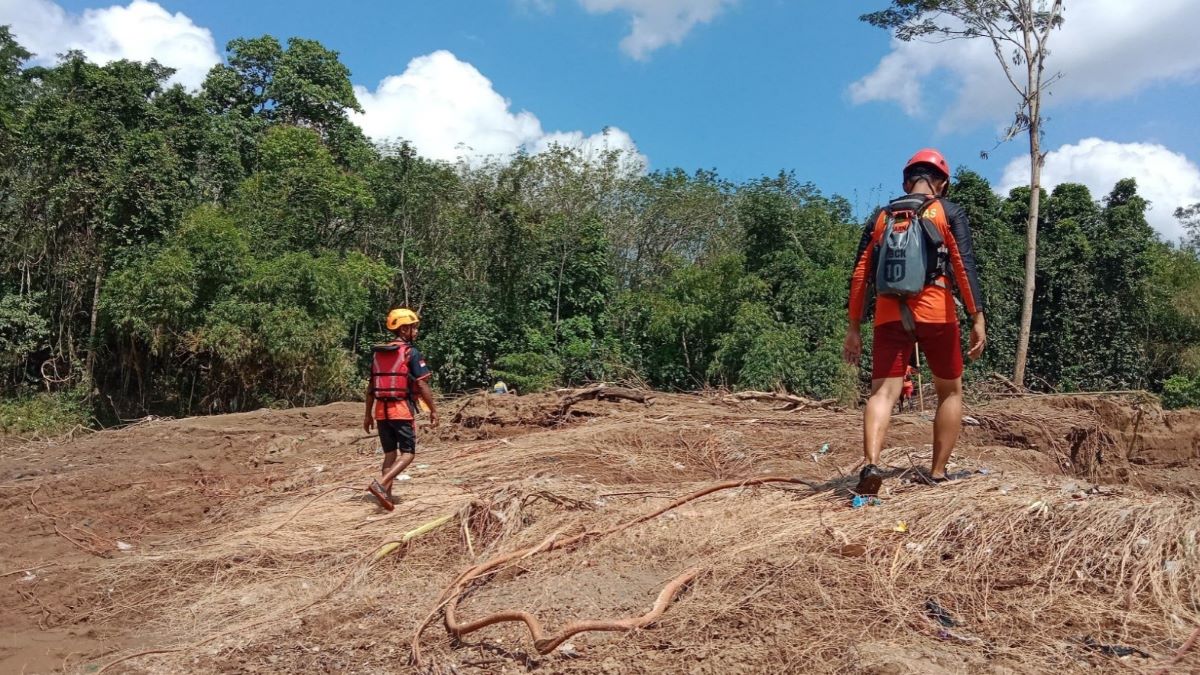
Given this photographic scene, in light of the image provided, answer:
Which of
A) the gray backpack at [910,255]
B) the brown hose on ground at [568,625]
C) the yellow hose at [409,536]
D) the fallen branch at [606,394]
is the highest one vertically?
the gray backpack at [910,255]

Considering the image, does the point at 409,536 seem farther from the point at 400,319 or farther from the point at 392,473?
the point at 400,319

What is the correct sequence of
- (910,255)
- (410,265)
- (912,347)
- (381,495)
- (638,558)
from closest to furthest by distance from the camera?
1. (638,558)
2. (910,255)
3. (912,347)
4. (381,495)
5. (410,265)

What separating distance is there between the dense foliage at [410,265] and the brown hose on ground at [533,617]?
10.6m

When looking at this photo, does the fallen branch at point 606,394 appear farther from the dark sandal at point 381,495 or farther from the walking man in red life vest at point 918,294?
the walking man in red life vest at point 918,294

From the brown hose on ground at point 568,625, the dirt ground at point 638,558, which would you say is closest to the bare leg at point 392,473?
the dirt ground at point 638,558

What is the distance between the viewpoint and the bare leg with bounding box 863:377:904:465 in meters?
4.16

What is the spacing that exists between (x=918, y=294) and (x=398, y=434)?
3663 mm

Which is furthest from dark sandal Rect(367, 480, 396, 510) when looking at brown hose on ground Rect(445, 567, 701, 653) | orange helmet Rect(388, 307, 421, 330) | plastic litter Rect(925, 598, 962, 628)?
plastic litter Rect(925, 598, 962, 628)

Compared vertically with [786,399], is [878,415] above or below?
above

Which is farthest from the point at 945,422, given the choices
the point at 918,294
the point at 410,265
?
the point at 410,265

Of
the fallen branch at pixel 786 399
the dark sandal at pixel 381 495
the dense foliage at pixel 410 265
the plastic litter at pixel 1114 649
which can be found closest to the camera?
the plastic litter at pixel 1114 649

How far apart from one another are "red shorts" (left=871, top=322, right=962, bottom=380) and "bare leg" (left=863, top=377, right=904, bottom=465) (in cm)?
4

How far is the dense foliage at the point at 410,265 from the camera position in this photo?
15.8m

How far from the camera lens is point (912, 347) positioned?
4.35 metres
